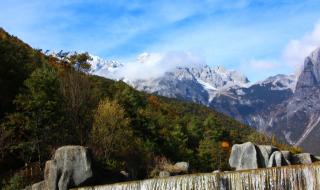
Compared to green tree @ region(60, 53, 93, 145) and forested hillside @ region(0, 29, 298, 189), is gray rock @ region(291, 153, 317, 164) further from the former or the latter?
green tree @ region(60, 53, 93, 145)

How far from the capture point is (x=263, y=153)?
219 ft

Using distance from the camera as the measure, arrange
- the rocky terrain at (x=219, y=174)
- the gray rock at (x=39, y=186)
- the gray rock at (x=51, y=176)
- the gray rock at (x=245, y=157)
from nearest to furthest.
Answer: the rocky terrain at (x=219, y=174) → the gray rock at (x=51, y=176) → the gray rock at (x=39, y=186) → the gray rock at (x=245, y=157)

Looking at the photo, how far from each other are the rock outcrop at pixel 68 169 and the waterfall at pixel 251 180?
756 centimetres

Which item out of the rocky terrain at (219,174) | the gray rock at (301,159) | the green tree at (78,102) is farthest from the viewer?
the green tree at (78,102)

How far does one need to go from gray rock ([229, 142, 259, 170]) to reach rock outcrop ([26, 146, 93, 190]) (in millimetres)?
25845

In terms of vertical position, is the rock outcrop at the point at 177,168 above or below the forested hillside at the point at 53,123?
below

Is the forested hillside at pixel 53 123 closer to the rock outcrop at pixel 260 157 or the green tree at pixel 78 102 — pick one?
the green tree at pixel 78 102

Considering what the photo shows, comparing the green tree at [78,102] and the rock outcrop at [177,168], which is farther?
the rock outcrop at [177,168]

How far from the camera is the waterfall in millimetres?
31234

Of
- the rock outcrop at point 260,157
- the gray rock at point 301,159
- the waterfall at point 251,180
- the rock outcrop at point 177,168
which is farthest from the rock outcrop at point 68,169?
the gray rock at point 301,159

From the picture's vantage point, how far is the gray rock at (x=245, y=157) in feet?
217

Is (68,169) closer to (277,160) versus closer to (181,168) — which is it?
(277,160)

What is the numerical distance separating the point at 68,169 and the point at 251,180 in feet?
59.4

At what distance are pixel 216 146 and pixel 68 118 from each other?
4792 cm
